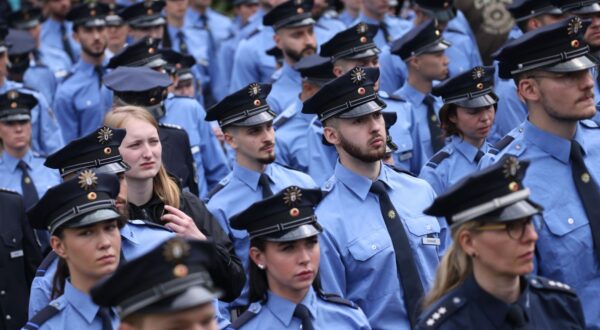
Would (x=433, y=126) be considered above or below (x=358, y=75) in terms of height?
below

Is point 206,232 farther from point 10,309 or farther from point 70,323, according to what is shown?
point 10,309

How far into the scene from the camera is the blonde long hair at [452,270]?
5.61m

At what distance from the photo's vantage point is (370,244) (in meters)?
7.42

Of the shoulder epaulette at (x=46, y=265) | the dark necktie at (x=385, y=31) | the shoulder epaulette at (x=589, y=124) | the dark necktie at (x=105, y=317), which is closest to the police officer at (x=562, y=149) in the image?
the shoulder epaulette at (x=589, y=124)

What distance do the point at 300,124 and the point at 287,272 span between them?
177 inches

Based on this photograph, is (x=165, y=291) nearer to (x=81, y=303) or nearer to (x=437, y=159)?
(x=81, y=303)

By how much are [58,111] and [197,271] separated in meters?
9.05

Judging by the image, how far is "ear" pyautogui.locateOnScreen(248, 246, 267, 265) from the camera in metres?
6.83

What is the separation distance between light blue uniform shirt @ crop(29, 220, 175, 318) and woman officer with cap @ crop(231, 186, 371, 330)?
19.8 inches

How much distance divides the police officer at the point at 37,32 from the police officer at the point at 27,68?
639 mm

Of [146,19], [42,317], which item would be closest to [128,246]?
[42,317]

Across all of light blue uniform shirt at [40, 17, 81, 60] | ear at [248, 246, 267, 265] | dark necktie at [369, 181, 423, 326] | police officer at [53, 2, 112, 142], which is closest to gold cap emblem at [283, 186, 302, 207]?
ear at [248, 246, 267, 265]

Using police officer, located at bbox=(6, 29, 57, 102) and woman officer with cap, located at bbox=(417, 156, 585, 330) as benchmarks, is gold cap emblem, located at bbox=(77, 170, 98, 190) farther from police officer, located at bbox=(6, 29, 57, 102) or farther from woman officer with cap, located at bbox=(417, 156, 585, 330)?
police officer, located at bbox=(6, 29, 57, 102)

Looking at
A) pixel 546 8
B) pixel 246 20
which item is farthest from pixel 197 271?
pixel 246 20
